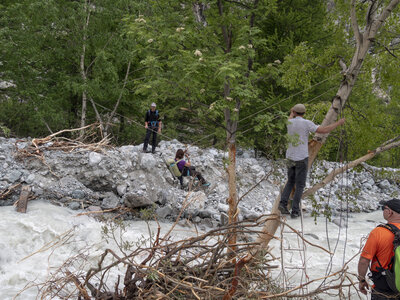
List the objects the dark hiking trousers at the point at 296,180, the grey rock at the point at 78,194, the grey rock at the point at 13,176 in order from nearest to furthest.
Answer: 1. the dark hiking trousers at the point at 296,180
2. the grey rock at the point at 13,176
3. the grey rock at the point at 78,194

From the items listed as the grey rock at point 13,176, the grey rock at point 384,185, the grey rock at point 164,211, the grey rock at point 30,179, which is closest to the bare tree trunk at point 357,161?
the grey rock at point 164,211

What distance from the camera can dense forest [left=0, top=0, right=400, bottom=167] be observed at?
5.70 metres

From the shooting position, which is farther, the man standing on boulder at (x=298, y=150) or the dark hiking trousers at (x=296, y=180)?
the dark hiking trousers at (x=296, y=180)

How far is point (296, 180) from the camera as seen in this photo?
5.09m

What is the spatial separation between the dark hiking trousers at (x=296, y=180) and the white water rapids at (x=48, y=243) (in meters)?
0.85

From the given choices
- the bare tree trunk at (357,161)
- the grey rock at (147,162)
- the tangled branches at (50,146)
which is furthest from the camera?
the grey rock at (147,162)

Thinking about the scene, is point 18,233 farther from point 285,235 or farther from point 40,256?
point 285,235

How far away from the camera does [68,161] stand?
30.4 feet

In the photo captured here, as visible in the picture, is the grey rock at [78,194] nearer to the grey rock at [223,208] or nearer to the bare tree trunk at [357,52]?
the grey rock at [223,208]

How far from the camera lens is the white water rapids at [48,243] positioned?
5.54 m

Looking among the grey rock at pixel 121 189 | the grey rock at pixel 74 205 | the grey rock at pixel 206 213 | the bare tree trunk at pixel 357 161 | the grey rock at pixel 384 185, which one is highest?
the bare tree trunk at pixel 357 161

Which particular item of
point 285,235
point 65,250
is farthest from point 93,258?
point 285,235

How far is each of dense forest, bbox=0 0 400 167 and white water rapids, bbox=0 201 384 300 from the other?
2157 mm

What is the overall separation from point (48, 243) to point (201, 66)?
4.12m
